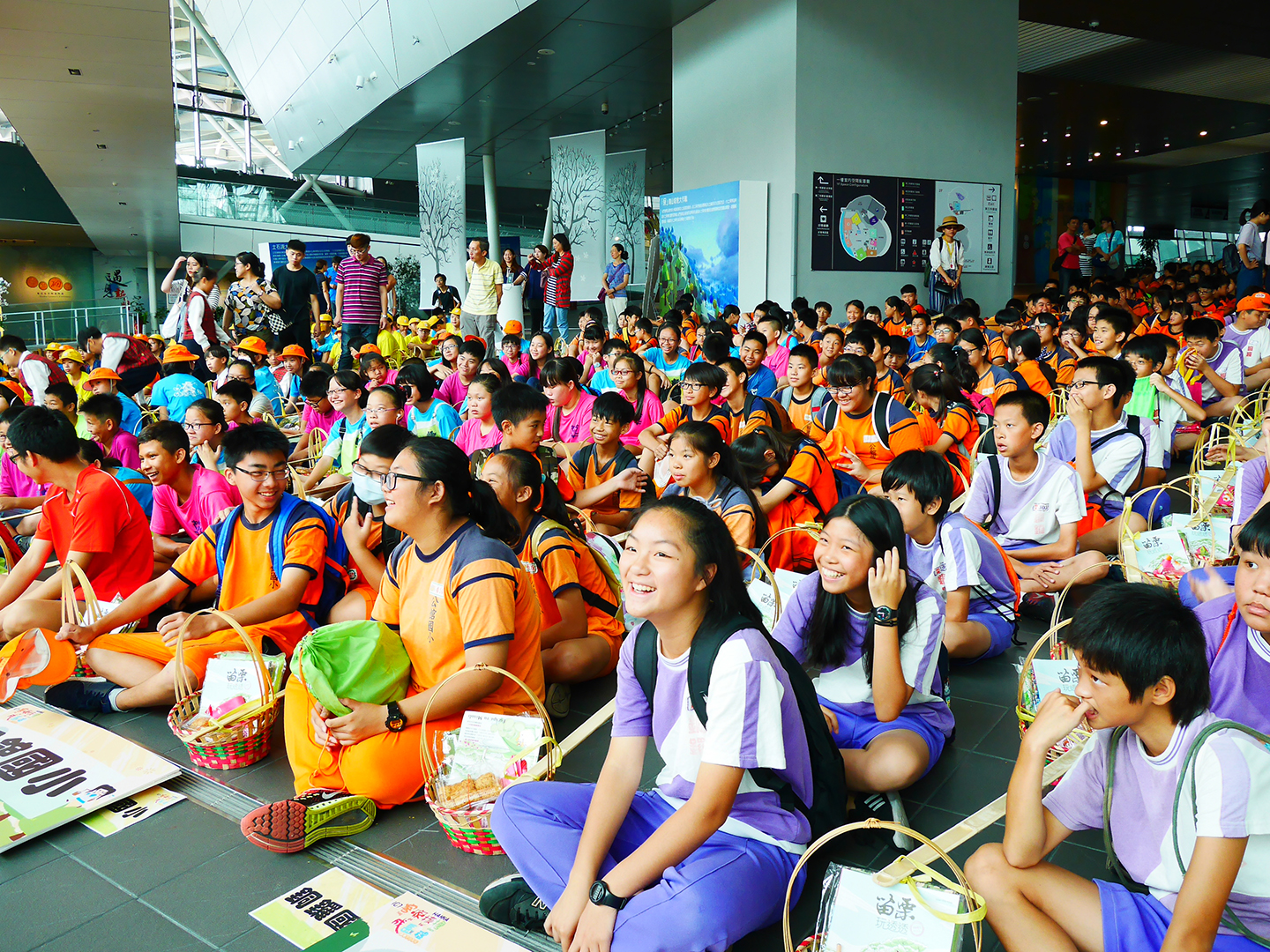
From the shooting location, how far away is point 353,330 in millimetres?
9406

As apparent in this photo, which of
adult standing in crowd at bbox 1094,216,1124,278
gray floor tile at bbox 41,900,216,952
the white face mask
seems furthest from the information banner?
gray floor tile at bbox 41,900,216,952

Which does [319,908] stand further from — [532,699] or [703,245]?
[703,245]

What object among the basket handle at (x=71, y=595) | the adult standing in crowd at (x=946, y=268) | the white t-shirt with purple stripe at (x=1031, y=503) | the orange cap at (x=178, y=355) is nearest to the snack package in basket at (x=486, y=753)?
the basket handle at (x=71, y=595)

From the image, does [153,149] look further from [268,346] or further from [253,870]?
[253,870]

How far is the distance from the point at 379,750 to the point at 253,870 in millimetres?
402

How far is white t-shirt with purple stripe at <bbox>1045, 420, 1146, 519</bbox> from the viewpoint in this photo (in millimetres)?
4094

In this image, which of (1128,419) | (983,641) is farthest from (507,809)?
(1128,419)

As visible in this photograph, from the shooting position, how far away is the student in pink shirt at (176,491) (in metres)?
3.86

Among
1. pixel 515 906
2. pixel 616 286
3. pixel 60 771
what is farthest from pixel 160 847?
pixel 616 286

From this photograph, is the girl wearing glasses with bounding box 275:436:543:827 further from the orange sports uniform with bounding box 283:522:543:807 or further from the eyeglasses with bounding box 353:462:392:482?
the eyeglasses with bounding box 353:462:392:482

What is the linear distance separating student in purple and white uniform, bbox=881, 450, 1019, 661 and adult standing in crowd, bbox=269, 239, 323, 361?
7372 mm

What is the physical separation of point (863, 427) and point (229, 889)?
349 cm

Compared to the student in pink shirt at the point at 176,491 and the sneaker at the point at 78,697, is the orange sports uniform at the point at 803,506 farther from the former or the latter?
the sneaker at the point at 78,697

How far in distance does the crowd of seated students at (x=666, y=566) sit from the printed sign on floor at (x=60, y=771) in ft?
0.69
